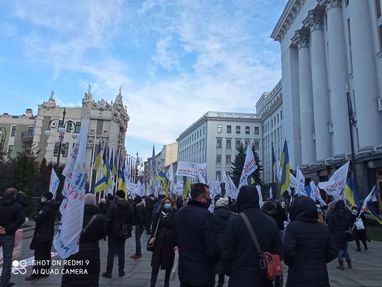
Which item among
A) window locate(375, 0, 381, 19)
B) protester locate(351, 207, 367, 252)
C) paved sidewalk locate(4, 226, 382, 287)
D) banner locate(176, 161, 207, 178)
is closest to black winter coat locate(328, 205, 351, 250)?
paved sidewalk locate(4, 226, 382, 287)

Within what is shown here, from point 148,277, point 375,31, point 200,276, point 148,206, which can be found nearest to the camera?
point 200,276

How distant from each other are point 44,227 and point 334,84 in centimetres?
2839

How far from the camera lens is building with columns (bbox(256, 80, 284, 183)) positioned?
6562 centimetres

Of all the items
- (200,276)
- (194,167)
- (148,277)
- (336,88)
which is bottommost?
(148,277)

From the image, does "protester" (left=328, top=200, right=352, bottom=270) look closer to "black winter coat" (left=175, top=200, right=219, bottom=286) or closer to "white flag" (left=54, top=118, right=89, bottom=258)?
"black winter coat" (left=175, top=200, right=219, bottom=286)

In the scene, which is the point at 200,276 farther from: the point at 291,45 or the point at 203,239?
the point at 291,45

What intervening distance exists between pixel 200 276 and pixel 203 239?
453 millimetres

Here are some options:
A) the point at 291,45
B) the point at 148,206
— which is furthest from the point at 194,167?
the point at 291,45

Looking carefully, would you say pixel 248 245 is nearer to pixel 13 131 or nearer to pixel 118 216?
pixel 118 216

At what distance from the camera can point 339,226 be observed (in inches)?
369

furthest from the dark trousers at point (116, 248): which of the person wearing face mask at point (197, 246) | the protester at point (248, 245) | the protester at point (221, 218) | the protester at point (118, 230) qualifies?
the protester at point (248, 245)

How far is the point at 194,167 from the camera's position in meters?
19.1

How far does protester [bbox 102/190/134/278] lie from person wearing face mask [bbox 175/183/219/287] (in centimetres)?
388

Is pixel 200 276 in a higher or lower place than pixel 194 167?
lower
